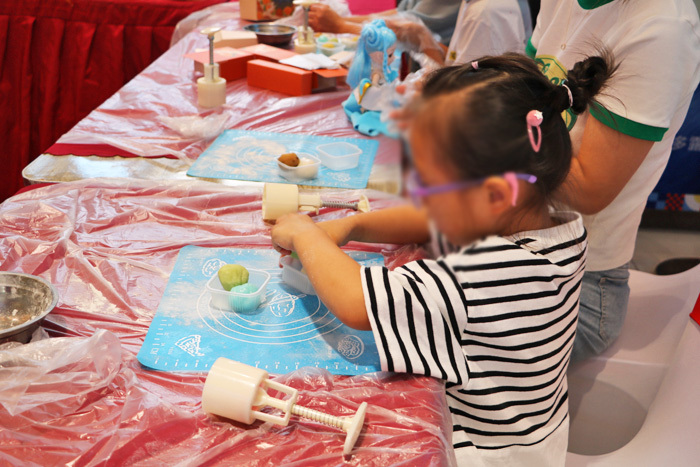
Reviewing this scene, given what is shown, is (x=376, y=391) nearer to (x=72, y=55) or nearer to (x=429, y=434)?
(x=429, y=434)

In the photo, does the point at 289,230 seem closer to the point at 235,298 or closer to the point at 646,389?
the point at 235,298

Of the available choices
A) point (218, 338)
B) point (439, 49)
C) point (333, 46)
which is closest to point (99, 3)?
point (333, 46)

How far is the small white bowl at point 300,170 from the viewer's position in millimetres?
1389

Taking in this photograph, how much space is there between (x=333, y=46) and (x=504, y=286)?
70.2 inches

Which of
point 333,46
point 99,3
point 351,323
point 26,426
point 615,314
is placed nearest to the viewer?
point 26,426

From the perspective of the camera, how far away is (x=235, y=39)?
7.00 feet

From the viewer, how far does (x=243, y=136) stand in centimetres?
161

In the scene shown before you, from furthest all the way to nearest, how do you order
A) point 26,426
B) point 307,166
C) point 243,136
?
point 243,136
point 307,166
point 26,426

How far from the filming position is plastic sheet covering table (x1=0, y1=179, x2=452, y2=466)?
0.69 meters

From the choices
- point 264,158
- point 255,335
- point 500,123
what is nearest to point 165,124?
point 264,158

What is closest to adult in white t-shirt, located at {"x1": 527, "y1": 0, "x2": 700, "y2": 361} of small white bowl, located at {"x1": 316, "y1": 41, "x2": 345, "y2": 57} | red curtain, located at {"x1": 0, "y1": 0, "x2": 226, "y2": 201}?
small white bowl, located at {"x1": 316, "y1": 41, "x2": 345, "y2": 57}

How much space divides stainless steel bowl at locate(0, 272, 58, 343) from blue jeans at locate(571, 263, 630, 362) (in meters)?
0.97

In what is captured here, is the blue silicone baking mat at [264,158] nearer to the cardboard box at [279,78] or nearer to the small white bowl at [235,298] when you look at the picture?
the cardboard box at [279,78]

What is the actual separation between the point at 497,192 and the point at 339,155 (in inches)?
46.4
